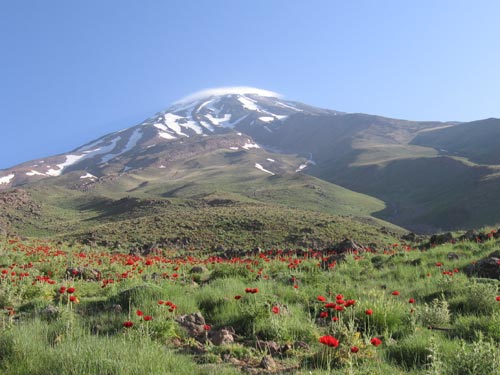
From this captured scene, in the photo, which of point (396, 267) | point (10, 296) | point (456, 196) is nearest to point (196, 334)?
point (10, 296)

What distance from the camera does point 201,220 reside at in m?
38.9

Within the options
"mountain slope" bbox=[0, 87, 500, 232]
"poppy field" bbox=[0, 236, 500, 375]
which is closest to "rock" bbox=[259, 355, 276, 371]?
"poppy field" bbox=[0, 236, 500, 375]

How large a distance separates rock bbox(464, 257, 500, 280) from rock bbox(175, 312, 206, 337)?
6283 mm

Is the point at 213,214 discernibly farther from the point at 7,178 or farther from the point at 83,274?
the point at 7,178

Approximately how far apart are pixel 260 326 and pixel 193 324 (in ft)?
3.33

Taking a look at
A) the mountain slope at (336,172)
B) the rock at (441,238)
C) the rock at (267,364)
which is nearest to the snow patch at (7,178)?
the mountain slope at (336,172)

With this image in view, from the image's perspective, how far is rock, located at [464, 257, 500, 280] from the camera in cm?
814

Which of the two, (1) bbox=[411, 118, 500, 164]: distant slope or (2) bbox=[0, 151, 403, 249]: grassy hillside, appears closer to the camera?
(2) bbox=[0, 151, 403, 249]: grassy hillside

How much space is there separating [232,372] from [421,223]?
241 feet

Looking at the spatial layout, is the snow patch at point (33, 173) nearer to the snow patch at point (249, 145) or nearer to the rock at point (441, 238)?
the snow patch at point (249, 145)

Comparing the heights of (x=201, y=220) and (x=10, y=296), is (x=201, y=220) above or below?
below

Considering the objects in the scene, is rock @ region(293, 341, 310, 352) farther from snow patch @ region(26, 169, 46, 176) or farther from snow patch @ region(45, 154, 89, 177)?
snow patch @ region(45, 154, 89, 177)

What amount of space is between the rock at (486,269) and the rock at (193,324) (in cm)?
628

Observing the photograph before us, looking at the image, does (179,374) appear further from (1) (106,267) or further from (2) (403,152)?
(2) (403,152)
